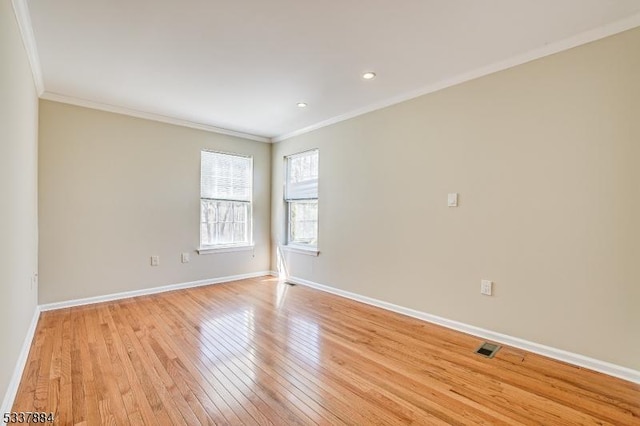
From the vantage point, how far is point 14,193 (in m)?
2.12

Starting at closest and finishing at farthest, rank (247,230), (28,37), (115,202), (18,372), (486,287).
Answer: (18,372)
(28,37)
(486,287)
(115,202)
(247,230)

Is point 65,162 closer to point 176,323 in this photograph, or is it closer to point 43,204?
point 43,204

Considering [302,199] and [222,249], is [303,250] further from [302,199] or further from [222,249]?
[222,249]

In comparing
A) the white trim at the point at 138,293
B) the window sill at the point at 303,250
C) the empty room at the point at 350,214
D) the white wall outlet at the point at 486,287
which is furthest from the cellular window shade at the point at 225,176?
the white wall outlet at the point at 486,287

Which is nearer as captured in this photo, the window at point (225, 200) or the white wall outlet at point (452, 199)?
the white wall outlet at point (452, 199)

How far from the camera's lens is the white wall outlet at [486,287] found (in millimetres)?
2828

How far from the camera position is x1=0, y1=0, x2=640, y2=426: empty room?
1985mm

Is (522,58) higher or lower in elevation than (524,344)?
higher

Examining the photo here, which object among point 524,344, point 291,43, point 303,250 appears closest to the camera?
point 291,43

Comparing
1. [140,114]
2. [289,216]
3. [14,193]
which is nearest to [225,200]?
[289,216]

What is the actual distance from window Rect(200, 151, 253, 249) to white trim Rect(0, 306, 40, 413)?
2225mm

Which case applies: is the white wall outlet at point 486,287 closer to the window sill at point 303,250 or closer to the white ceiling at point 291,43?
the white ceiling at point 291,43

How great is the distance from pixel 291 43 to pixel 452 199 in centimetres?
204

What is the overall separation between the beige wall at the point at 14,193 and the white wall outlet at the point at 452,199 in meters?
3.33
